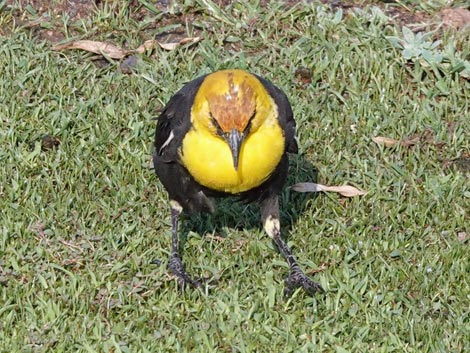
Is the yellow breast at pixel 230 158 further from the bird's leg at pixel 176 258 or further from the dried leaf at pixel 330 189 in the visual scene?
the dried leaf at pixel 330 189

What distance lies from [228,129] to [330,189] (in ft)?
5.33

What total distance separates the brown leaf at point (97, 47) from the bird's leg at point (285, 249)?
2275 mm

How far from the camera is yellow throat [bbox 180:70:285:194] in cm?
610

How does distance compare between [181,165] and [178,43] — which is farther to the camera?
[178,43]

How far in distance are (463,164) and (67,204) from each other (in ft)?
8.73

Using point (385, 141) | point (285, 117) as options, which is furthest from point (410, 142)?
point (285, 117)

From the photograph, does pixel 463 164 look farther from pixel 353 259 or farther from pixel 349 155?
pixel 353 259

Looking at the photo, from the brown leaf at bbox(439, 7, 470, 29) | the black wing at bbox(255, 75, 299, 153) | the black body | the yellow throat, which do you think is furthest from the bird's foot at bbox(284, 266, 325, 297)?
the brown leaf at bbox(439, 7, 470, 29)

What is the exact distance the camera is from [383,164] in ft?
25.4

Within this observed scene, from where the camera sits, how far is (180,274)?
6621mm

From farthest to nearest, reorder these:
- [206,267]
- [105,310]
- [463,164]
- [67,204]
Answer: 1. [463,164]
2. [67,204]
3. [206,267]
4. [105,310]

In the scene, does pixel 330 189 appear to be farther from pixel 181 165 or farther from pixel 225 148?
pixel 225 148

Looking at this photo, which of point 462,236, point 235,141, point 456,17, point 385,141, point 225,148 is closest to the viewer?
point 235,141

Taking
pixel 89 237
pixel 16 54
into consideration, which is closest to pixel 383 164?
pixel 89 237
